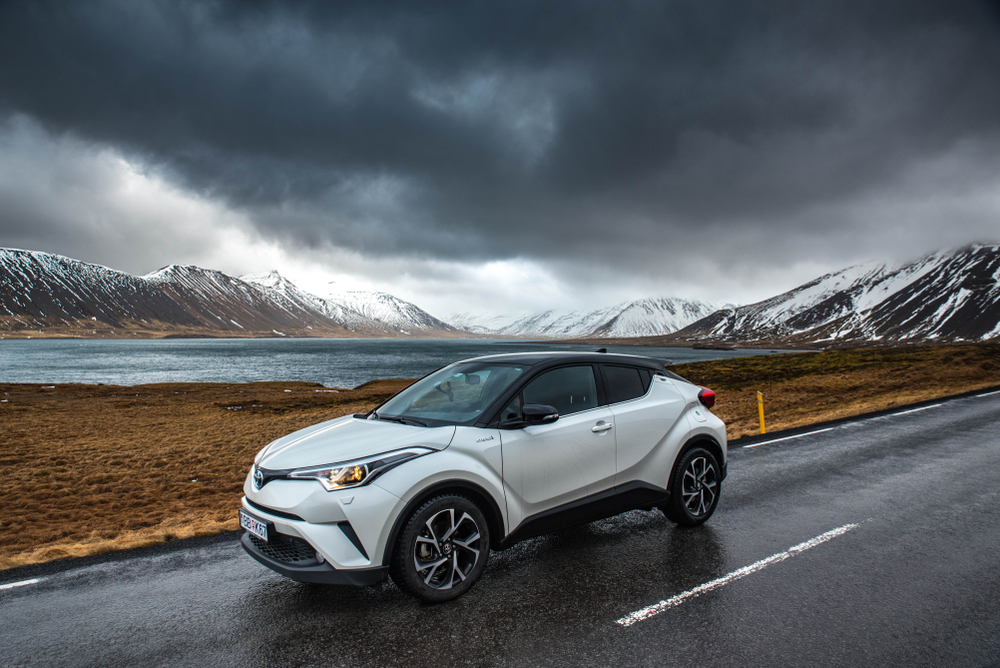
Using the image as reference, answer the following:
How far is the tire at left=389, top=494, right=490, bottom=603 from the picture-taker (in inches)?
155

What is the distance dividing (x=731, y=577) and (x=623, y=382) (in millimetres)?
2026

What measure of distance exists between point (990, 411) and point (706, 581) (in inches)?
579

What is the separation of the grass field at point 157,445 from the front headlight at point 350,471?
3302mm

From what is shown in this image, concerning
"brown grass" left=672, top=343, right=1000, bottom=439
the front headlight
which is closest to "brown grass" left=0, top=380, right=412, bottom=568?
the front headlight

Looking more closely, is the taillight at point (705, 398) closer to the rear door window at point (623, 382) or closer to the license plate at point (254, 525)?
the rear door window at point (623, 382)

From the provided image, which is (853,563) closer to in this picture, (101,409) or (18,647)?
(18,647)

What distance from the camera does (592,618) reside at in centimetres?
392

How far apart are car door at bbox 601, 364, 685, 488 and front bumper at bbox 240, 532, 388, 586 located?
2538 millimetres

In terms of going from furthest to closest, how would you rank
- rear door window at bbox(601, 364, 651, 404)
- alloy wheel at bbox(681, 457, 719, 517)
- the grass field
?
the grass field < alloy wheel at bbox(681, 457, 719, 517) < rear door window at bbox(601, 364, 651, 404)

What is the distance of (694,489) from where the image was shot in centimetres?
591

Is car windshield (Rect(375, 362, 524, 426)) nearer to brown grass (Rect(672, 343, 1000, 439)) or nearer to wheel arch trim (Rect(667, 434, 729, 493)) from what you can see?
wheel arch trim (Rect(667, 434, 729, 493))

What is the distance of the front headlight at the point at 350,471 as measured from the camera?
152 inches

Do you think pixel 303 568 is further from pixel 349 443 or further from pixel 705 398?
pixel 705 398

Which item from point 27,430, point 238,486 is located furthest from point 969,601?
point 27,430
